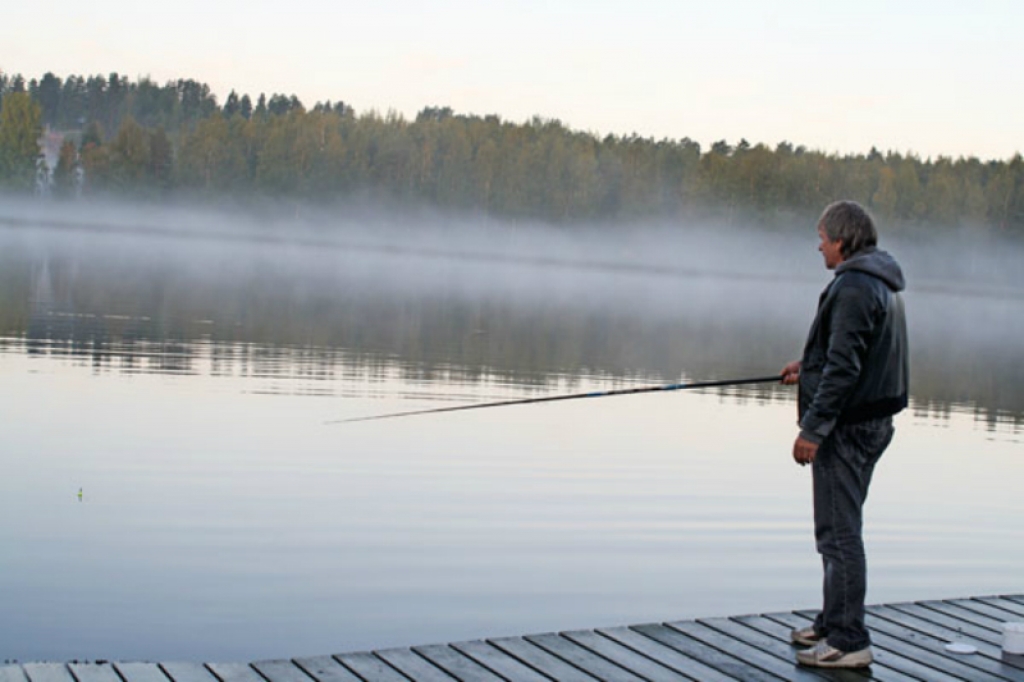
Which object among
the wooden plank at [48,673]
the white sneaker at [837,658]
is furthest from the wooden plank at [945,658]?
the wooden plank at [48,673]

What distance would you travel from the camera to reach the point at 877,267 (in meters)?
5.65

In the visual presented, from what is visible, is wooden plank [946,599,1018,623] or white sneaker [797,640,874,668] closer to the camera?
white sneaker [797,640,874,668]

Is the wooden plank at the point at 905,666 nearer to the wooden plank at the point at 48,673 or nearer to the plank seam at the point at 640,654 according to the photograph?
the plank seam at the point at 640,654

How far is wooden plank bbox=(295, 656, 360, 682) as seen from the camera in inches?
217

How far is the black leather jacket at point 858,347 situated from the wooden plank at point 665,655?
110 centimetres

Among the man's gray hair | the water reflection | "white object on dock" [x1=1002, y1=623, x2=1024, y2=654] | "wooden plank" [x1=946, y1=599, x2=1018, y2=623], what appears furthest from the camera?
the water reflection

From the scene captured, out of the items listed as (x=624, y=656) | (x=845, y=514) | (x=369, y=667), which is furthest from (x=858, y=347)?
(x=369, y=667)

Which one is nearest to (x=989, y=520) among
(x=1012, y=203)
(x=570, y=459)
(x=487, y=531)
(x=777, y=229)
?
(x=570, y=459)

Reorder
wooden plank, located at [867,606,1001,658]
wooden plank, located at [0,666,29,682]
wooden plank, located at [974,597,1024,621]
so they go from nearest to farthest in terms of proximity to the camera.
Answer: wooden plank, located at [0,666,29,682]
wooden plank, located at [867,606,1001,658]
wooden plank, located at [974,597,1024,621]

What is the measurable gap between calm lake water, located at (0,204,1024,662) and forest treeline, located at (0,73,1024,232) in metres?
112

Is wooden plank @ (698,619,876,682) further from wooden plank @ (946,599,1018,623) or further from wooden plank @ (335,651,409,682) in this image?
wooden plank @ (335,651,409,682)

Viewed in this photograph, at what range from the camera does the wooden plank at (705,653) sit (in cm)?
582

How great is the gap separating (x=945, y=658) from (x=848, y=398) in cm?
144

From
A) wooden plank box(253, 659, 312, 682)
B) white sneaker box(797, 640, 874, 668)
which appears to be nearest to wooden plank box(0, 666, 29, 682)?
wooden plank box(253, 659, 312, 682)
